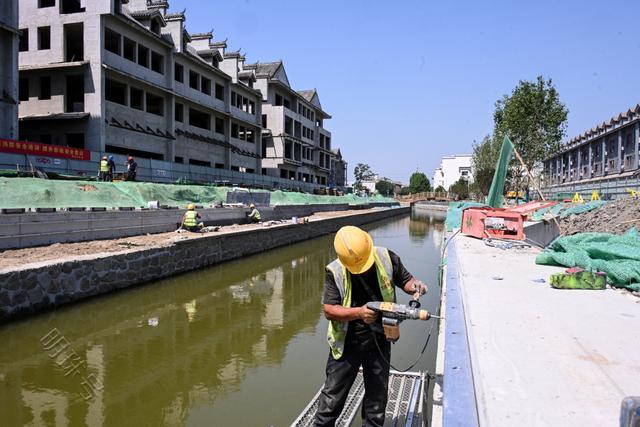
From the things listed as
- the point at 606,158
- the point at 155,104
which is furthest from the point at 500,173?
the point at 606,158

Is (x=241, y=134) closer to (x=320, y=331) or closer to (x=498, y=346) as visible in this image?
(x=320, y=331)

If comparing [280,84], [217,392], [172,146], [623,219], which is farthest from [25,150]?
[280,84]

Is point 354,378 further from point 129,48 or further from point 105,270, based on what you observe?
point 129,48

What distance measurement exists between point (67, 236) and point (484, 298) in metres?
10.2

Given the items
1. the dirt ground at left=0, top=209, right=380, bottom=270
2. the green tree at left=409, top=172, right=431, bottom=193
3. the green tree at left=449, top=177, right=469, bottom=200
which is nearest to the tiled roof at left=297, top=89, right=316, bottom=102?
the green tree at left=449, top=177, right=469, bottom=200

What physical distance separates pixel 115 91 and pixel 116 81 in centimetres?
340

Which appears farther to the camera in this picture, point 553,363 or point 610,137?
point 610,137

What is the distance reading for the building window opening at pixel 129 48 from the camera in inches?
1037

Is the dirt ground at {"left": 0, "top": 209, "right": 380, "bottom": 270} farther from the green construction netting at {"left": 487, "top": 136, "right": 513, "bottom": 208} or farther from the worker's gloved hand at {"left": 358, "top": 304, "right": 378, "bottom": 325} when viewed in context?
the green construction netting at {"left": 487, "top": 136, "right": 513, "bottom": 208}

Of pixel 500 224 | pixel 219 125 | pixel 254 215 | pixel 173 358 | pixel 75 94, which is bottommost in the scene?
pixel 173 358

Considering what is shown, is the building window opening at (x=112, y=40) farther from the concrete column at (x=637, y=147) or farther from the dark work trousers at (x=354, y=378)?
the concrete column at (x=637, y=147)

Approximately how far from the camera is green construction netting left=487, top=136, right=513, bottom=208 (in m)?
14.6

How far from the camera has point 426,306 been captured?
10.1 metres

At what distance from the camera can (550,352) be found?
4.04m
